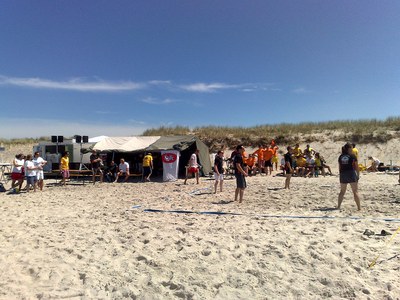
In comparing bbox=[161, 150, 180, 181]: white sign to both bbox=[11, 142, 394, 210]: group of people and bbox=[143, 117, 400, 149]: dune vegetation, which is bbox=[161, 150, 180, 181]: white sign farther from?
bbox=[143, 117, 400, 149]: dune vegetation

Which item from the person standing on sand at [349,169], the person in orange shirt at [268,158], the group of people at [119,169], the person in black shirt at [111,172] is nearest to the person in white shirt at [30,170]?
the group of people at [119,169]

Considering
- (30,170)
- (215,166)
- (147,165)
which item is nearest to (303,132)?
(147,165)

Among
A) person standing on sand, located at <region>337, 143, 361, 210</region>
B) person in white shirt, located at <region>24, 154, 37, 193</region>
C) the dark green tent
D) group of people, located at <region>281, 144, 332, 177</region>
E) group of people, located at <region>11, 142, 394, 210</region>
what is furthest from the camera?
the dark green tent

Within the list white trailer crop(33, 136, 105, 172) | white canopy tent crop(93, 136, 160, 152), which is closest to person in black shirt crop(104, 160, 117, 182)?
white canopy tent crop(93, 136, 160, 152)

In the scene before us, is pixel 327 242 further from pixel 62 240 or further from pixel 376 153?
pixel 376 153

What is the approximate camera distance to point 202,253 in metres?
4.29

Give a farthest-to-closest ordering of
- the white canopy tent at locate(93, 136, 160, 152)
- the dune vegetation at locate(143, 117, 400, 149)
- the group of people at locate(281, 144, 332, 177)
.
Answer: the dune vegetation at locate(143, 117, 400, 149) → the white canopy tent at locate(93, 136, 160, 152) → the group of people at locate(281, 144, 332, 177)

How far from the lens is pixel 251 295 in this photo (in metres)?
3.25

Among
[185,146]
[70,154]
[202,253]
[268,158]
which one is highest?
[185,146]

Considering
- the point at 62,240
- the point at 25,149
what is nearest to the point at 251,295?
the point at 62,240

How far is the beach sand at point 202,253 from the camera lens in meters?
3.38

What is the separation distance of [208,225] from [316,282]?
2.46 meters

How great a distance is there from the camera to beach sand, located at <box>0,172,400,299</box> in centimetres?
338

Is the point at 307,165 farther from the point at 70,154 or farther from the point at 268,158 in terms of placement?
the point at 70,154
